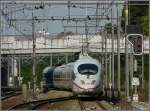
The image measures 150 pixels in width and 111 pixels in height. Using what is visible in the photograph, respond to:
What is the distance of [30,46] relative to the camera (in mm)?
61500

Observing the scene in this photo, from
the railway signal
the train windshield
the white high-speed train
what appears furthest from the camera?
the train windshield

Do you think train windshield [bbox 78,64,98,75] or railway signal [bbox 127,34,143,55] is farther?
train windshield [bbox 78,64,98,75]

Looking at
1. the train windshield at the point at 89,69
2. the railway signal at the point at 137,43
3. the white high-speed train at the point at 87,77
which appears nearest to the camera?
the railway signal at the point at 137,43

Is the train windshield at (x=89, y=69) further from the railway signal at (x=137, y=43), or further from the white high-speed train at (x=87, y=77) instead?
the railway signal at (x=137, y=43)

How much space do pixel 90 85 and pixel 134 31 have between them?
12449 mm

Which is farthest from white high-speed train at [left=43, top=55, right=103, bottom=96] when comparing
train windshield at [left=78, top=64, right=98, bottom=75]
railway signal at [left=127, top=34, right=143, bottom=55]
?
railway signal at [left=127, top=34, right=143, bottom=55]

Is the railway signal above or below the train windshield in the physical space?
above

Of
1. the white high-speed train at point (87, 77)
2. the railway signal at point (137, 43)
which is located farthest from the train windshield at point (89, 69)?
the railway signal at point (137, 43)

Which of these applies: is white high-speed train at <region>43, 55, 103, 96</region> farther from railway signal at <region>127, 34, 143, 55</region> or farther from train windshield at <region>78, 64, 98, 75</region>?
railway signal at <region>127, 34, 143, 55</region>

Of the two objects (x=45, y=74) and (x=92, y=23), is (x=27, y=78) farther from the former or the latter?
(x=92, y=23)

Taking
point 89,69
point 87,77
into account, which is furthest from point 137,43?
point 89,69

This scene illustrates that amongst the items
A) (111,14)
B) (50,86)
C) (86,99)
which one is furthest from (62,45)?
(111,14)

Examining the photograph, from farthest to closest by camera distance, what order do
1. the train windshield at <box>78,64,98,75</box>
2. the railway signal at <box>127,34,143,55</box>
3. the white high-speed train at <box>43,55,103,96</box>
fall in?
the train windshield at <box>78,64,98,75</box> → the white high-speed train at <box>43,55,103,96</box> → the railway signal at <box>127,34,143,55</box>

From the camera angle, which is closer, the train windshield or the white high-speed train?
the white high-speed train
